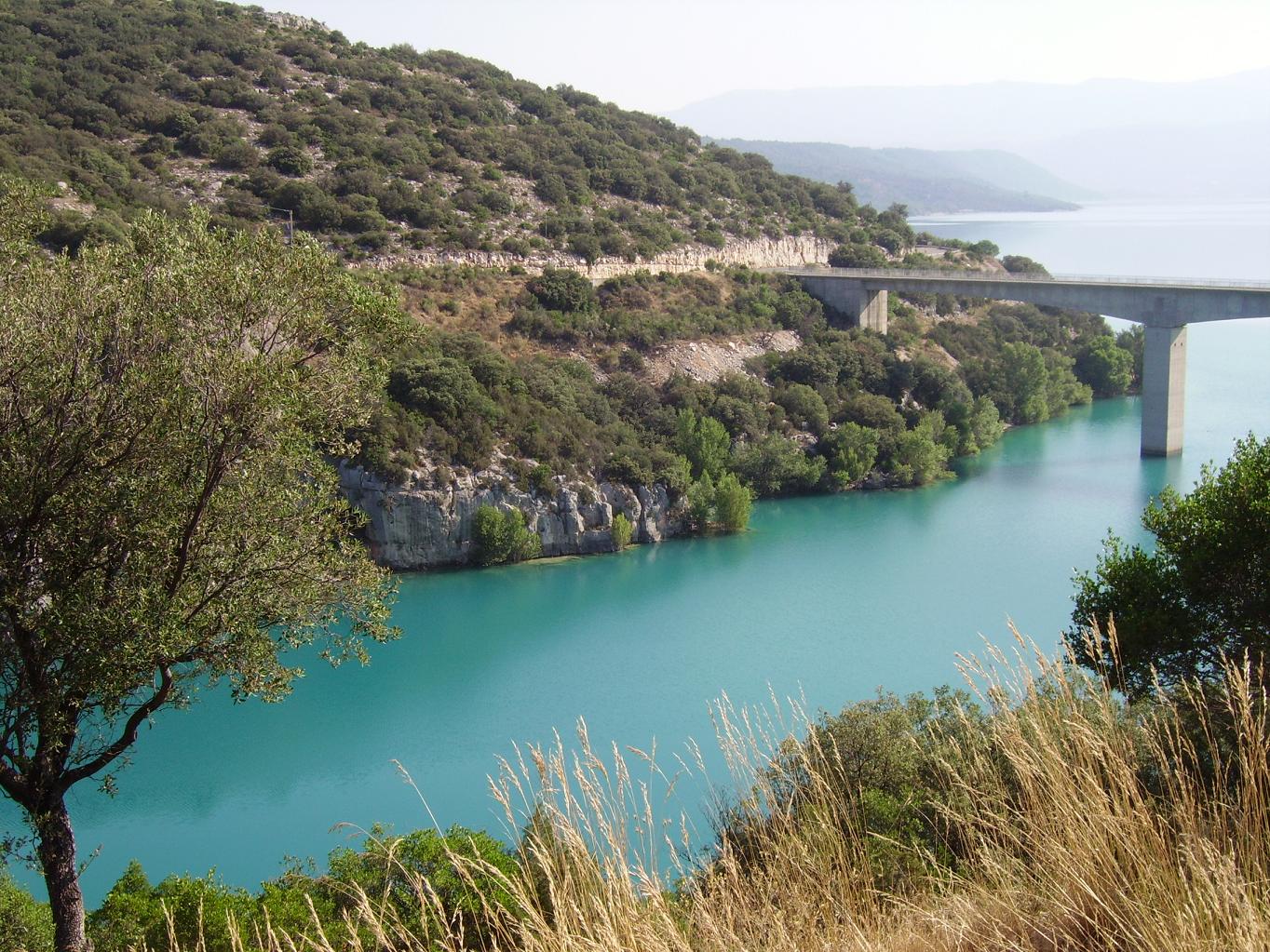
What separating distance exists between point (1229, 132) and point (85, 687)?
507ft

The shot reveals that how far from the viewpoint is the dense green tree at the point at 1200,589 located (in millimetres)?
9805

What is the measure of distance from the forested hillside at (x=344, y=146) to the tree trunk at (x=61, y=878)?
23.0 metres

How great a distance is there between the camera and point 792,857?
347 cm

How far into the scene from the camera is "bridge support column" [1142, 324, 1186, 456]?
32.5 metres

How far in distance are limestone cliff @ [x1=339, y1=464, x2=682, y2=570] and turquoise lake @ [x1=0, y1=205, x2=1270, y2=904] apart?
0.57m

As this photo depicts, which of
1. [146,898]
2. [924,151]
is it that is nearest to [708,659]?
[146,898]

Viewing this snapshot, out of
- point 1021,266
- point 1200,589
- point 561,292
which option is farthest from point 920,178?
point 1200,589

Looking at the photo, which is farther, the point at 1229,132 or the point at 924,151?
the point at 924,151

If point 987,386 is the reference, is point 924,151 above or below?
above

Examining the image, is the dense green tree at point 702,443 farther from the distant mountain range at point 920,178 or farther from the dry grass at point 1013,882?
the distant mountain range at point 920,178

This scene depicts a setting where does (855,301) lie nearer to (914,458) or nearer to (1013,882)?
(914,458)

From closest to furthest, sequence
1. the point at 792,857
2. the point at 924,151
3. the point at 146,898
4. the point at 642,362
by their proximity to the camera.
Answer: the point at 792,857 < the point at 146,898 < the point at 642,362 < the point at 924,151

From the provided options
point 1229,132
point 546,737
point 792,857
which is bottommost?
point 546,737

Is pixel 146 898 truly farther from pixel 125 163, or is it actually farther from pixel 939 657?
pixel 125 163
